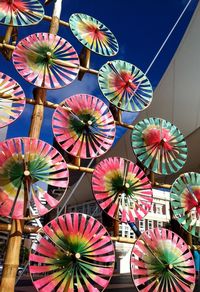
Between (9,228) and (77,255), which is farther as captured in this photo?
(9,228)

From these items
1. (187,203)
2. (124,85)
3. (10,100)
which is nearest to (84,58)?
(124,85)

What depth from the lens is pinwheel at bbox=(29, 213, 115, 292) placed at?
10.2ft

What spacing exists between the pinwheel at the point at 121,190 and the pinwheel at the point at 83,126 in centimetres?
32

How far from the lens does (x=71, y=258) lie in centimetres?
317

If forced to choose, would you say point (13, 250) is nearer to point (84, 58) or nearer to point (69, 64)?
point (69, 64)

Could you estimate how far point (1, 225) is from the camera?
10.7 ft

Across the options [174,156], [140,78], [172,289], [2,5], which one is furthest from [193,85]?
[172,289]

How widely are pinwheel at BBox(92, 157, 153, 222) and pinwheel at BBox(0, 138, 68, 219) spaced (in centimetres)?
58

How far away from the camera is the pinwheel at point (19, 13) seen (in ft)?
15.8

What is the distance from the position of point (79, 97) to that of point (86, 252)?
2.31 metres

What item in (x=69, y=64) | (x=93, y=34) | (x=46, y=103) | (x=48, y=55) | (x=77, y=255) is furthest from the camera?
(x=93, y=34)

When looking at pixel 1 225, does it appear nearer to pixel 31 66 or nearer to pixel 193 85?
pixel 31 66

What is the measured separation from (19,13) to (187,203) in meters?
4.15

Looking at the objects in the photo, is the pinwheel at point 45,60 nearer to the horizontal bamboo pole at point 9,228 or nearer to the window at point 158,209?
the horizontal bamboo pole at point 9,228
